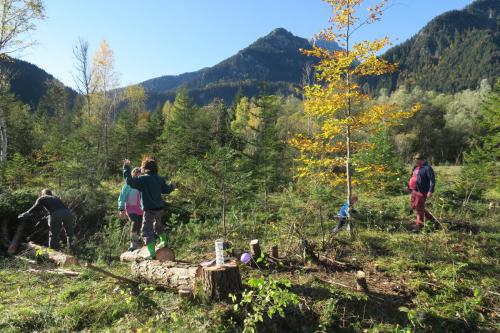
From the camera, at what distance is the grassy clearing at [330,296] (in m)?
4.32

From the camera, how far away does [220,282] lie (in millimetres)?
4504

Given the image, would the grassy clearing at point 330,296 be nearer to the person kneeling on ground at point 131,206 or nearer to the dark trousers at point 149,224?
the person kneeling on ground at point 131,206

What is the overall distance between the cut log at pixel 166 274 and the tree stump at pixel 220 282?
1.42 feet

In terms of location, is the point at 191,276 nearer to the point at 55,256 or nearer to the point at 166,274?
the point at 166,274

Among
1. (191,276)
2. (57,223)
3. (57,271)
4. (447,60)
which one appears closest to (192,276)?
(191,276)

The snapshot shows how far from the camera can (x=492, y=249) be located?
709 cm

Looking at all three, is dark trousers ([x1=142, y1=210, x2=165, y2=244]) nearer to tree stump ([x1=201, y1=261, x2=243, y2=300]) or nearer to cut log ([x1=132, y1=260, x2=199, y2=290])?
cut log ([x1=132, y1=260, x2=199, y2=290])

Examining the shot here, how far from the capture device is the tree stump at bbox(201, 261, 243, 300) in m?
4.50

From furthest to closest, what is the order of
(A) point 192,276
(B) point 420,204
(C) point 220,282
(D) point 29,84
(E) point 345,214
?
1. (D) point 29,84
2. (E) point 345,214
3. (B) point 420,204
4. (A) point 192,276
5. (C) point 220,282

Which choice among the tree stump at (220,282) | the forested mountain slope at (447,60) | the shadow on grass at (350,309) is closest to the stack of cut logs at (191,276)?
the tree stump at (220,282)

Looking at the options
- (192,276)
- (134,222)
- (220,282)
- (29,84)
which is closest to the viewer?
(220,282)

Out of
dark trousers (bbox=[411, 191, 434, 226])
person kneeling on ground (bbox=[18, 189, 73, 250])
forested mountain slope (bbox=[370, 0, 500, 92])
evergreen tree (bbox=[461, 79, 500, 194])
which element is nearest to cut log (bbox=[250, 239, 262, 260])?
dark trousers (bbox=[411, 191, 434, 226])

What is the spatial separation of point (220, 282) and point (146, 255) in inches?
111

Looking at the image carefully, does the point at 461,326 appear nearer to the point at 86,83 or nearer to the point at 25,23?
the point at 25,23
